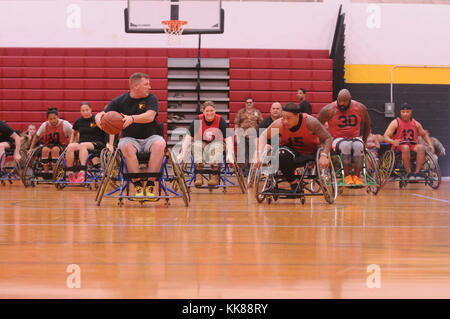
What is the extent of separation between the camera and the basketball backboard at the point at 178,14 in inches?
316

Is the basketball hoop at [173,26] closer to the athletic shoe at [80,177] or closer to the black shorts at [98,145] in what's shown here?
the black shorts at [98,145]

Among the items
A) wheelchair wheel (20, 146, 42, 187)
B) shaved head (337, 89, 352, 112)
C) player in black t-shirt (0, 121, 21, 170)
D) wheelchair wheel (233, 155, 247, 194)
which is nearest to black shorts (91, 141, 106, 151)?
wheelchair wheel (20, 146, 42, 187)

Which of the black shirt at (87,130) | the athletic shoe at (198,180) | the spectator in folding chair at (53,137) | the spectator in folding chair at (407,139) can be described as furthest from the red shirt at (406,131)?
the spectator in folding chair at (53,137)

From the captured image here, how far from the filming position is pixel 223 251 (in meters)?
2.23

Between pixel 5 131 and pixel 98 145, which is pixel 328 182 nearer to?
pixel 98 145

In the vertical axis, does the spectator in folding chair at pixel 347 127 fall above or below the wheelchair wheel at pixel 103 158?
above

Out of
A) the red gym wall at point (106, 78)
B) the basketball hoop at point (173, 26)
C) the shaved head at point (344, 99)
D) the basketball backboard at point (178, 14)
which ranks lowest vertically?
the shaved head at point (344, 99)

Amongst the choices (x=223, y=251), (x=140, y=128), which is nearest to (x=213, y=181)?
(x=140, y=128)

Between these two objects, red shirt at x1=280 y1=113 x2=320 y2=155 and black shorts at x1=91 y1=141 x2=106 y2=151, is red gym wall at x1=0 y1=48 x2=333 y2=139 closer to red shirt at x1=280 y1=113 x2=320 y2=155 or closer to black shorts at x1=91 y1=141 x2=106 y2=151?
black shorts at x1=91 y1=141 x2=106 y2=151

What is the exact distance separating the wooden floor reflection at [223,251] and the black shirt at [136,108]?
0.54 metres

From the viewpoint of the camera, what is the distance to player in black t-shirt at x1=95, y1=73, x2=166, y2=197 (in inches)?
154

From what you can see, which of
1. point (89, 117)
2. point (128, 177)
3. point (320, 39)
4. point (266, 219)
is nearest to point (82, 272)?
point (266, 219)

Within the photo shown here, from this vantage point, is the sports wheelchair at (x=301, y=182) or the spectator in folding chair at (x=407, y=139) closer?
the sports wheelchair at (x=301, y=182)
